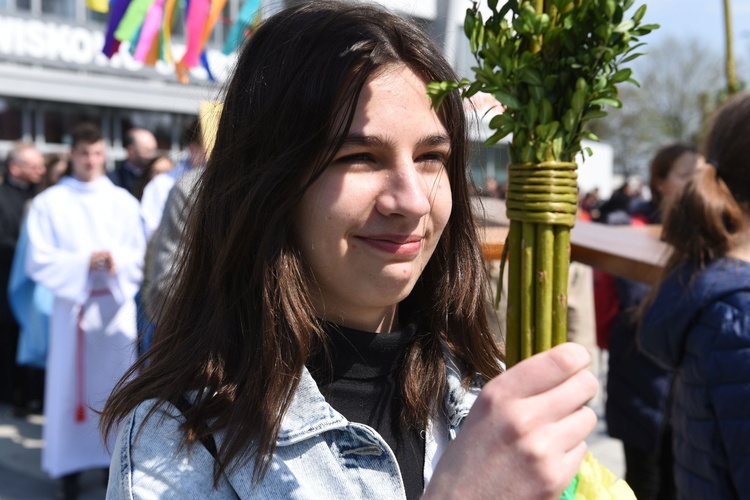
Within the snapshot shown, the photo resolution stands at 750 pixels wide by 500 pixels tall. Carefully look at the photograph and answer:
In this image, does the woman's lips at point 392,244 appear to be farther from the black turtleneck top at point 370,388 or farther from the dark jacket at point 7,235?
the dark jacket at point 7,235

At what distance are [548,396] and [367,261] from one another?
44cm

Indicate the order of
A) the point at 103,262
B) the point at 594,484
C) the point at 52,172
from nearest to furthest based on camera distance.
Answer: the point at 594,484 < the point at 103,262 < the point at 52,172

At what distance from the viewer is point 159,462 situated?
1.24 meters

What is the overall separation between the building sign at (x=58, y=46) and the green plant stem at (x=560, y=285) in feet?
54.6

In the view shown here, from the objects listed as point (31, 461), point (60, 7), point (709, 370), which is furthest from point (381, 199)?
point (60, 7)

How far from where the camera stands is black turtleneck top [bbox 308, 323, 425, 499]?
140cm

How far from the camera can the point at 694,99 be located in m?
33.3

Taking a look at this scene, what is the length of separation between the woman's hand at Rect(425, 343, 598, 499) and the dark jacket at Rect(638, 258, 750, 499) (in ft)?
4.28

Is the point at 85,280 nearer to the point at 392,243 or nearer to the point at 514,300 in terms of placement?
the point at 392,243

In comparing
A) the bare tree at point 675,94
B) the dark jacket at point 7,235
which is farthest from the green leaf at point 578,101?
the bare tree at point 675,94

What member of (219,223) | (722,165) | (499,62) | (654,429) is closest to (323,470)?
(219,223)

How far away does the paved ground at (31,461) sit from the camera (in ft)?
16.5

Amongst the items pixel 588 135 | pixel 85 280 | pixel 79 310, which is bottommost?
pixel 79 310

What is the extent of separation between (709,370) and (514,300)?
139 cm
